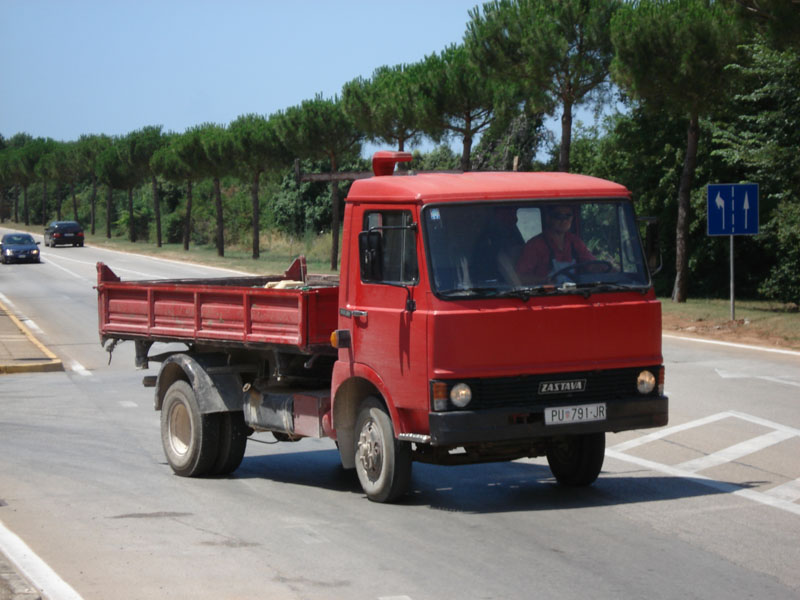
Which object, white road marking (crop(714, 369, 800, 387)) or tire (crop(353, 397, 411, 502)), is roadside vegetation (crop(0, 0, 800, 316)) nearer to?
tire (crop(353, 397, 411, 502))

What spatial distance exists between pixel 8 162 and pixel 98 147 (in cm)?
3036

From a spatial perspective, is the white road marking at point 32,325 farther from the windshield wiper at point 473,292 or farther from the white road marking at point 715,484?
the windshield wiper at point 473,292

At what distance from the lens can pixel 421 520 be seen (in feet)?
27.0

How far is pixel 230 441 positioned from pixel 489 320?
11.0 feet

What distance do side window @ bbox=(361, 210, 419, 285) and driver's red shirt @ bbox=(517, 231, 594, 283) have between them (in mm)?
760

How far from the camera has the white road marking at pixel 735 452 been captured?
1022 cm

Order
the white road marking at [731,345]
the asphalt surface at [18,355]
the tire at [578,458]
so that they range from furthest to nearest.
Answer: the white road marking at [731,345], the tire at [578,458], the asphalt surface at [18,355]

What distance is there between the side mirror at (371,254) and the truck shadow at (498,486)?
5.56 feet

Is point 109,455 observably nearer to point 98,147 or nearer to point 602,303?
point 602,303

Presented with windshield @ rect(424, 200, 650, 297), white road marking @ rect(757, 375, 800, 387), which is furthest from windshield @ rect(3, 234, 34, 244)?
windshield @ rect(424, 200, 650, 297)

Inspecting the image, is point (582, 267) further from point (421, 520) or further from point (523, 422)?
point (421, 520)

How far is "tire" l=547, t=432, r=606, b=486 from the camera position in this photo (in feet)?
29.9

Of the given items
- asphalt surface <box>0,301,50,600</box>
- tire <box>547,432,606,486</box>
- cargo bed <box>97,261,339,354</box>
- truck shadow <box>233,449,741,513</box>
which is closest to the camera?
asphalt surface <box>0,301,50,600</box>

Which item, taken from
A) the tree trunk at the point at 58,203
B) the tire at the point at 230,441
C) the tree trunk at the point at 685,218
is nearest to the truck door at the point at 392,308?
the tire at the point at 230,441
